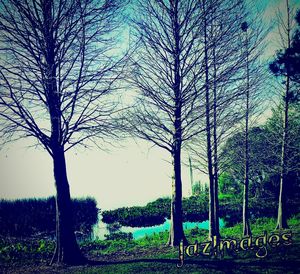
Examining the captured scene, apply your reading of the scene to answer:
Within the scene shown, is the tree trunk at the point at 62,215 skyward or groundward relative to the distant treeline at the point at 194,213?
skyward

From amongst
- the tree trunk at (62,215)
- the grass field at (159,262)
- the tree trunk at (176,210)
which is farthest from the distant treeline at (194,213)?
the tree trunk at (62,215)

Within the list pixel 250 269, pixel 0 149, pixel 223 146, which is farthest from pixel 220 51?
pixel 0 149

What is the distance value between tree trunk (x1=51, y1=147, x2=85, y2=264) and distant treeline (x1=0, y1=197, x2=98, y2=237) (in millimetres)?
7471

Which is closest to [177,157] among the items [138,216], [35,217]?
[35,217]

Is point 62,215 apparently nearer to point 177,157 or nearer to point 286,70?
point 177,157

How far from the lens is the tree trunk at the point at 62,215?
782 centimetres

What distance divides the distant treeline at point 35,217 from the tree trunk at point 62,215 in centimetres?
747

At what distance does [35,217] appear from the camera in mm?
16266

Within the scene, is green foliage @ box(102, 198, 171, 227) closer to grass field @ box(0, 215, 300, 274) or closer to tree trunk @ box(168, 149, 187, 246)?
tree trunk @ box(168, 149, 187, 246)

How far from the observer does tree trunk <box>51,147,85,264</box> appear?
7.82 metres

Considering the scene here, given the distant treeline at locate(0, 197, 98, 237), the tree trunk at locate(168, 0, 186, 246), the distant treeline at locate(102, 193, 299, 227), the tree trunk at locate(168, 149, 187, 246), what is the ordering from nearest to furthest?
the tree trunk at locate(168, 0, 186, 246) → the tree trunk at locate(168, 149, 187, 246) → the distant treeline at locate(0, 197, 98, 237) → the distant treeline at locate(102, 193, 299, 227)

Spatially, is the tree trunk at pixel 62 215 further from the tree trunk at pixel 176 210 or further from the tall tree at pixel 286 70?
the tall tree at pixel 286 70

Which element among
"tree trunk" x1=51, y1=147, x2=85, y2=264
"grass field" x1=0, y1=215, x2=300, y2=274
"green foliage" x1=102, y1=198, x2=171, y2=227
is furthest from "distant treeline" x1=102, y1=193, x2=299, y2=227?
"tree trunk" x1=51, y1=147, x2=85, y2=264

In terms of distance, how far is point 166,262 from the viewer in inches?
269
